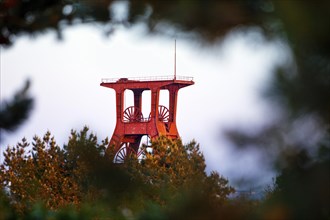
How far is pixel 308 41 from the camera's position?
3109 mm

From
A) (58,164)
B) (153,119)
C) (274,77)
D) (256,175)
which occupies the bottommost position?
(256,175)

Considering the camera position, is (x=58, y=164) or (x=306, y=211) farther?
(x=58, y=164)

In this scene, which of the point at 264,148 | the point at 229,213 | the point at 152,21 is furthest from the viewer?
the point at 152,21

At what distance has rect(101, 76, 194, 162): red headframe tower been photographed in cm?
4506

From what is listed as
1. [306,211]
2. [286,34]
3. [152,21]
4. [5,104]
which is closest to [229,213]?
[306,211]

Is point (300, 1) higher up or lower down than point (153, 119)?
lower down

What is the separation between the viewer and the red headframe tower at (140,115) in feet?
148

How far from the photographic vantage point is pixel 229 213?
2.82 metres

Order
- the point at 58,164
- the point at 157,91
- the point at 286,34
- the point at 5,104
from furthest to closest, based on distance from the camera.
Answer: the point at 157,91, the point at 58,164, the point at 5,104, the point at 286,34

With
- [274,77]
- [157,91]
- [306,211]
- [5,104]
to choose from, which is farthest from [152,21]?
[157,91]

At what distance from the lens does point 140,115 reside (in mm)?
46125

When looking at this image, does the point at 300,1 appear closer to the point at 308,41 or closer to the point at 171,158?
the point at 308,41

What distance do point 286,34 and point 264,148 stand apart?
1.53 ft

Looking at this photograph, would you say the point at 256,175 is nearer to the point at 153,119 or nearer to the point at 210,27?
the point at 210,27
